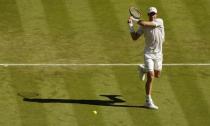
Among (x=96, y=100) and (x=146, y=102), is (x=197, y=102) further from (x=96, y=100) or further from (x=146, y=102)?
(x=96, y=100)

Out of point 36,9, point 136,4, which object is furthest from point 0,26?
point 136,4

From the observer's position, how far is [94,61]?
22484 millimetres

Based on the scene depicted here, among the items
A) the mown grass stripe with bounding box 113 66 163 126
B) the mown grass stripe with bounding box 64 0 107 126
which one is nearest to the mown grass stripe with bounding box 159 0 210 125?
the mown grass stripe with bounding box 113 66 163 126

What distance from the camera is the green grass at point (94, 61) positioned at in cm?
1897

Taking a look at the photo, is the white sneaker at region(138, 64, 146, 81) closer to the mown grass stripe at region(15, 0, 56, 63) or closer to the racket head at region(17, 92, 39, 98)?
the racket head at region(17, 92, 39, 98)

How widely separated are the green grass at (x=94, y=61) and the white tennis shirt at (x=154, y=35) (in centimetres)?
153

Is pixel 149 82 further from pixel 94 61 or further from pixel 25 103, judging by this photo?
pixel 94 61

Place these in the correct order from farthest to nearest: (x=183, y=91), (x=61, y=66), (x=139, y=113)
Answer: (x=61, y=66)
(x=183, y=91)
(x=139, y=113)

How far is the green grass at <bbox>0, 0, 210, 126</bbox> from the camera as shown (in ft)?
62.2

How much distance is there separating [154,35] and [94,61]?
370 centimetres

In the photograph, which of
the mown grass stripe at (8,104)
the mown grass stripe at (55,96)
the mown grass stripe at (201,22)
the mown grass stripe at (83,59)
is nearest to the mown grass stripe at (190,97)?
the mown grass stripe at (201,22)

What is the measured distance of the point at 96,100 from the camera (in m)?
19.8

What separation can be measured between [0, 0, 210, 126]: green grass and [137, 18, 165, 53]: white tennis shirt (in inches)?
60.2

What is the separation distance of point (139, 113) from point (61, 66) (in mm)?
3963
